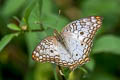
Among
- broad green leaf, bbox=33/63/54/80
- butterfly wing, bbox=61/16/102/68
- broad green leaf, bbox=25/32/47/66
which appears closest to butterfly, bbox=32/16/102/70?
butterfly wing, bbox=61/16/102/68

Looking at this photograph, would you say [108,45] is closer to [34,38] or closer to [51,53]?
[34,38]

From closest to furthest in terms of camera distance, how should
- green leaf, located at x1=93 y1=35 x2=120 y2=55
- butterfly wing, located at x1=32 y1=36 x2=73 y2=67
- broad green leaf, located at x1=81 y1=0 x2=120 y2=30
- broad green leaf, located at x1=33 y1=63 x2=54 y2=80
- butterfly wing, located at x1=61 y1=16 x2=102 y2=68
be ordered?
butterfly wing, located at x1=32 y1=36 x2=73 y2=67 → butterfly wing, located at x1=61 y1=16 x2=102 y2=68 → green leaf, located at x1=93 y1=35 x2=120 y2=55 → broad green leaf, located at x1=33 y1=63 x2=54 y2=80 → broad green leaf, located at x1=81 y1=0 x2=120 y2=30

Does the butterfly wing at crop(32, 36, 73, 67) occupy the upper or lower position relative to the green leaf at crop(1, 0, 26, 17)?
lower

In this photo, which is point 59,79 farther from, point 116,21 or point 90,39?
point 116,21

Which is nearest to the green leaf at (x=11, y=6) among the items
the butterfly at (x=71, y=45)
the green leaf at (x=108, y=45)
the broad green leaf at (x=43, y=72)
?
the broad green leaf at (x=43, y=72)

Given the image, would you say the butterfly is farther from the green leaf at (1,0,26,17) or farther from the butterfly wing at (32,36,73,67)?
the green leaf at (1,0,26,17)

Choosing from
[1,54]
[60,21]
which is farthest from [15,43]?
[60,21]

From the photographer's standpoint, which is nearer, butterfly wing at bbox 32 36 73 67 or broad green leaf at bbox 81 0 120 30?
butterfly wing at bbox 32 36 73 67
